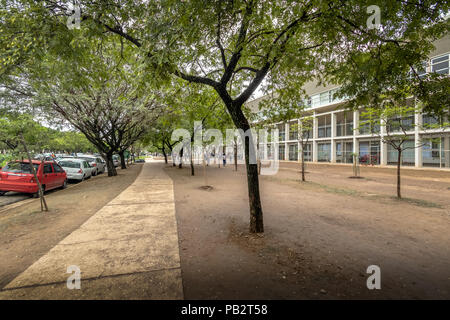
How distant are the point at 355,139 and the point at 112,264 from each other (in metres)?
32.7

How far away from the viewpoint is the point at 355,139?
28453mm

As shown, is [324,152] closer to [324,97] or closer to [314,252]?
[324,97]

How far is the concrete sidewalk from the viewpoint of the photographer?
257cm

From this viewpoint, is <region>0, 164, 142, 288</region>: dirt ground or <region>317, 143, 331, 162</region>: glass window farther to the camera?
<region>317, 143, 331, 162</region>: glass window

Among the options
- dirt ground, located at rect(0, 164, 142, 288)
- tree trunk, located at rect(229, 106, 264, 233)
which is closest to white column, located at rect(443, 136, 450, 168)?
tree trunk, located at rect(229, 106, 264, 233)

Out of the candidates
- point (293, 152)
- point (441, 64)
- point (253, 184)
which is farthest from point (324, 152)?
point (253, 184)

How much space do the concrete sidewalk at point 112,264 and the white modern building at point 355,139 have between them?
16.4 m

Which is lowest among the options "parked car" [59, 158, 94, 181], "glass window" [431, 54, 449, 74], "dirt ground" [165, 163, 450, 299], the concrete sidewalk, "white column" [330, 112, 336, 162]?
"dirt ground" [165, 163, 450, 299]

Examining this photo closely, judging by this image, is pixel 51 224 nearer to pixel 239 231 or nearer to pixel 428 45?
pixel 239 231

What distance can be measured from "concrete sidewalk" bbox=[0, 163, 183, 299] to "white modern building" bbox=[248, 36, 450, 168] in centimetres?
1641

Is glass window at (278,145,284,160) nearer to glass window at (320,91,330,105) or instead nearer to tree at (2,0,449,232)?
glass window at (320,91,330,105)

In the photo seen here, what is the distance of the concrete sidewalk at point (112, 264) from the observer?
8.43 feet

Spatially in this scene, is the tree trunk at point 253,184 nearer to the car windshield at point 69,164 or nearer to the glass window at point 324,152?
the car windshield at point 69,164

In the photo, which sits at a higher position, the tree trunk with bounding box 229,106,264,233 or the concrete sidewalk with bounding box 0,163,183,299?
the tree trunk with bounding box 229,106,264,233
